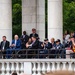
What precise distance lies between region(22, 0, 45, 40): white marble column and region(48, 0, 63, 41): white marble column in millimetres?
8235

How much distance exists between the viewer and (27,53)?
2942 centimetres

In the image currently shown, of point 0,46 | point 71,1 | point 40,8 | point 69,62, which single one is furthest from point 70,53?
point 71,1

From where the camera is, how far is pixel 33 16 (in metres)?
42.7

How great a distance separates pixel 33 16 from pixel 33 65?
1410 centimetres

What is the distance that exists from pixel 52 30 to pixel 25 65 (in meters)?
4.72

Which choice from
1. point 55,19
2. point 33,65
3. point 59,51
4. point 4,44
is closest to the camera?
point 33,65

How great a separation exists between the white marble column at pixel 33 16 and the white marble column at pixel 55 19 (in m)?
8.24

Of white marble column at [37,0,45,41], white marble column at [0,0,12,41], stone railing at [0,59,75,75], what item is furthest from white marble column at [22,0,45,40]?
stone railing at [0,59,75,75]

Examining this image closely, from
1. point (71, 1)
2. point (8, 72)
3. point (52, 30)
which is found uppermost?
point (71, 1)

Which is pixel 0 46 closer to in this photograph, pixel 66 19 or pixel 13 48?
pixel 13 48

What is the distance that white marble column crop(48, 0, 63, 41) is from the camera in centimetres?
3309

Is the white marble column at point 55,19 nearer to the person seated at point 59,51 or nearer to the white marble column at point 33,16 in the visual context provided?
the person seated at point 59,51

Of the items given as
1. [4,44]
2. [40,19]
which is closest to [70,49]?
[4,44]

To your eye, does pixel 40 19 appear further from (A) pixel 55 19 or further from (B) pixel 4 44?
(B) pixel 4 44
